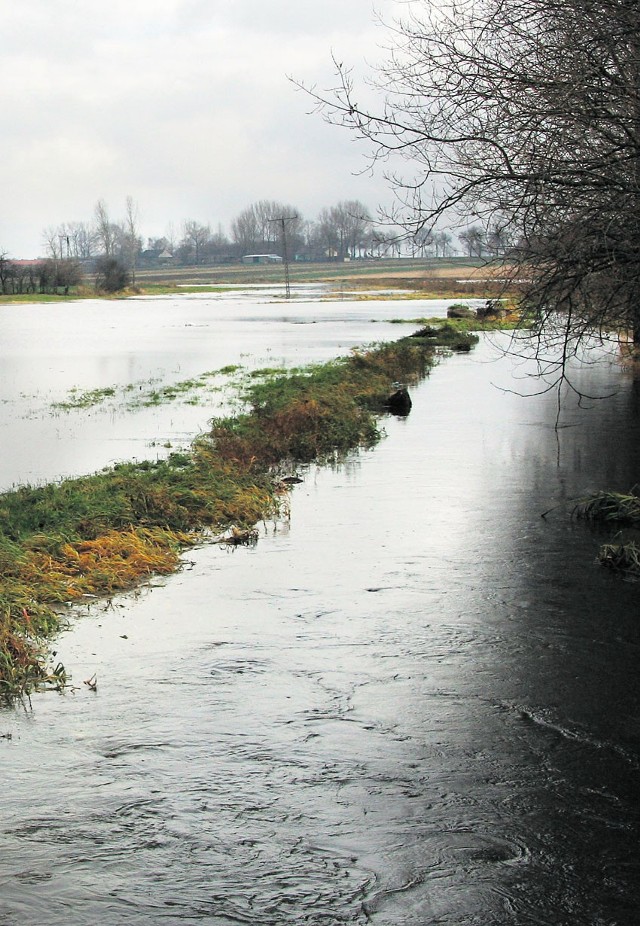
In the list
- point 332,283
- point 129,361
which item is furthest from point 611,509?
point 332,283

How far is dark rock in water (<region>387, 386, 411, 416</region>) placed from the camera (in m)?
25.6

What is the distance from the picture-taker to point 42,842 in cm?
653

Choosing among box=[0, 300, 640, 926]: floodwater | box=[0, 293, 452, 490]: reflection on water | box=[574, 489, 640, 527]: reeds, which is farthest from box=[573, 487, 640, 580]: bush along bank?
box=[0, 293, 452, 490]: reflection on water

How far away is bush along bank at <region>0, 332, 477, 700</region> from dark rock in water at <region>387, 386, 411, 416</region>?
7.28ft

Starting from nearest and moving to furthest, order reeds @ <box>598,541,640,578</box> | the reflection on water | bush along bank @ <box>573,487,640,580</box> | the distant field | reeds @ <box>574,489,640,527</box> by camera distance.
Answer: reeds @ <box>598,541,640,578</box> < bush along bank @ <box>573,487,640,580</box> < reeds @ <box>574,489,640,527</box> < the reflection on water < the distant field

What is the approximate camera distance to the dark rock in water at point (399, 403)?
2561cm

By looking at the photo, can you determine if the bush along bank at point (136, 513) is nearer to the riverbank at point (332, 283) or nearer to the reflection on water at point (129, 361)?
the reflection on water at point (129, 361)

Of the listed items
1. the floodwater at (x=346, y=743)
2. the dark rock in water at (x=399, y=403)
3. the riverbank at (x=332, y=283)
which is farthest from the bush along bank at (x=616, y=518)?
the riverbank at (x=332, y=283)

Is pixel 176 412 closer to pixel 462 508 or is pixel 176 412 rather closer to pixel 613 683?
pixel 462 508

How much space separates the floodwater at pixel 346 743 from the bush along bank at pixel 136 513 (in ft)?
1.23

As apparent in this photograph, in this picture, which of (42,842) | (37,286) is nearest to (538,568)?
(42,842)

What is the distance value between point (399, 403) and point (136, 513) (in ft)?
42.4

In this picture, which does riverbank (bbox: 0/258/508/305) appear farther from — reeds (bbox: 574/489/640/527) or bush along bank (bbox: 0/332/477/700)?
reeds (bbox: 574/489/640/527)

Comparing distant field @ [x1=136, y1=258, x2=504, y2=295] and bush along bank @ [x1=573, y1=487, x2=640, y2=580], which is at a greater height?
distant field @ [x1=136, y1=258, x2=504, y2=295]
